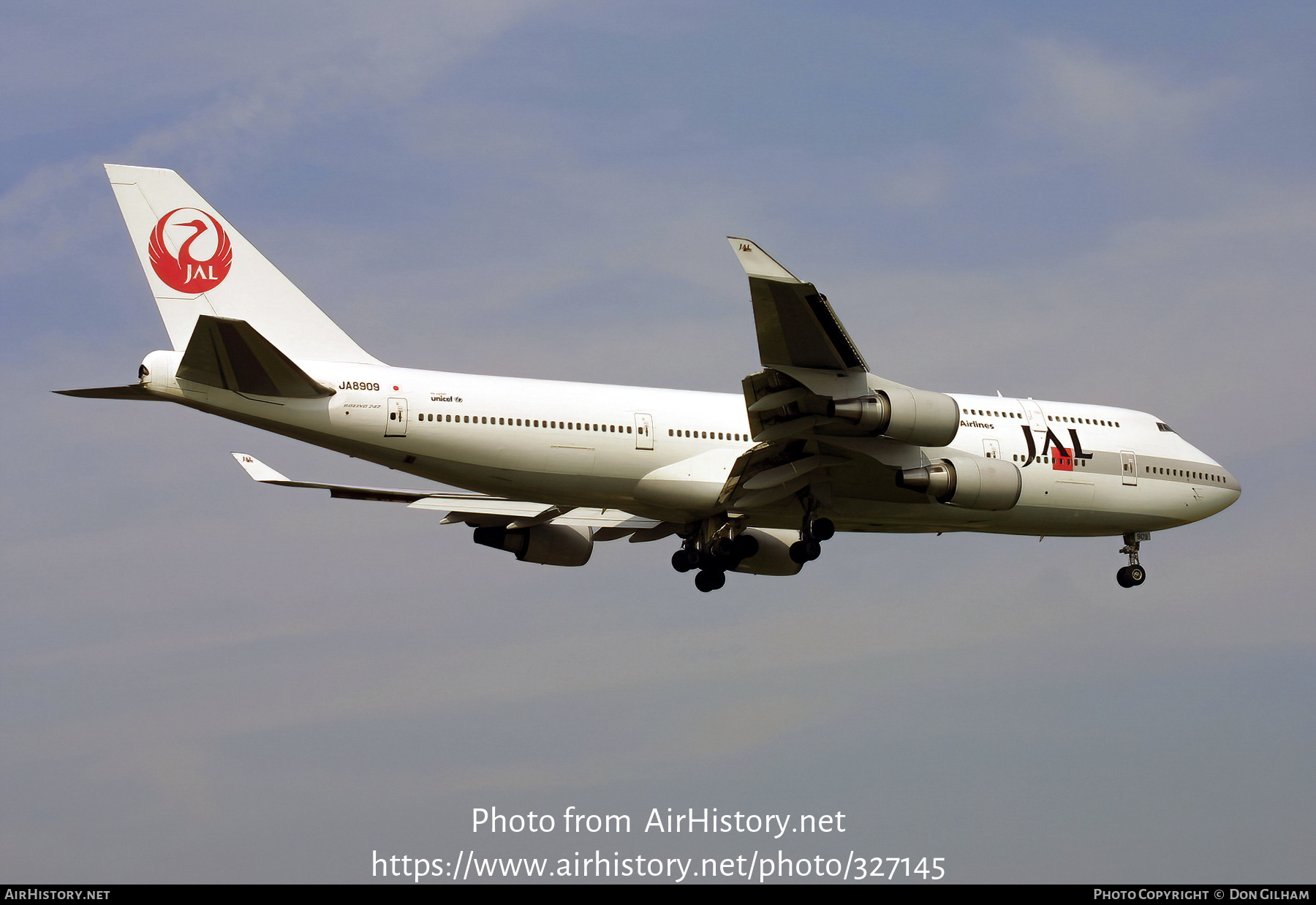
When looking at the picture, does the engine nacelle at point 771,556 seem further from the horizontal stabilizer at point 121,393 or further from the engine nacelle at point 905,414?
the horizontal stabilizer at point 121,393


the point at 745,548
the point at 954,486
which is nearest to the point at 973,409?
the point at 954,486

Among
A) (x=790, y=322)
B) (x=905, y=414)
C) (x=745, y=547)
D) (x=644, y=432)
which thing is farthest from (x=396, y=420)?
(x=905, y=414)

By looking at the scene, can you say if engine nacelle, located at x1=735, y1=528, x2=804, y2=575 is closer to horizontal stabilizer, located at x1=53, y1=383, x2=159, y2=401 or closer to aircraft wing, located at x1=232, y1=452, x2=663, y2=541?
aircraft wing, located at x1=232, y1=452, x2=663, y2=541

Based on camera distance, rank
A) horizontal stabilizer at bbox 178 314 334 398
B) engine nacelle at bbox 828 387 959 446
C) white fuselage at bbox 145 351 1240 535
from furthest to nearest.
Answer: white fuselage at bbox 145 351 1240 535, engine nacelle at bbox 828 387 959 446, horizontal stabilizer at bbox 178 314 334 398

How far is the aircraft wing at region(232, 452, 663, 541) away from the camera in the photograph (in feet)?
95.2

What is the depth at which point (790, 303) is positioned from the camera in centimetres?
2236

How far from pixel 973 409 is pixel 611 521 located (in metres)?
8.20

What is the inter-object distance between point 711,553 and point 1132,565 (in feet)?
32.5

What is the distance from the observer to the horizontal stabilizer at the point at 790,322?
21.7 metres

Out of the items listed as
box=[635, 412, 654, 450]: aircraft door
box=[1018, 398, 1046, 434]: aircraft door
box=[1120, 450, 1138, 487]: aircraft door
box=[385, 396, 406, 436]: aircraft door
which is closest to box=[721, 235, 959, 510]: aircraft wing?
box=[635, 412, 654, 450]: aircraft door

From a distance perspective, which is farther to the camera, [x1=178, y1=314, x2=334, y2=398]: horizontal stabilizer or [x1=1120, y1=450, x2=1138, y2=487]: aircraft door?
[x1=1120, y1=450, x2=1138, y2=487]: aircraft door

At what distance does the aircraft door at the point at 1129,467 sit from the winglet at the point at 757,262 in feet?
40.4

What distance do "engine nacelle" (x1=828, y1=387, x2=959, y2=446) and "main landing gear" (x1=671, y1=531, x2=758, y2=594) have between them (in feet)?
16.9

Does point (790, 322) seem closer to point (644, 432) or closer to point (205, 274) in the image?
point (644, 432)
